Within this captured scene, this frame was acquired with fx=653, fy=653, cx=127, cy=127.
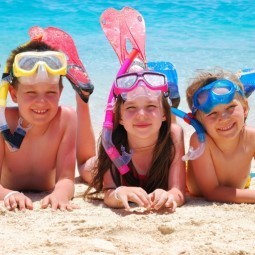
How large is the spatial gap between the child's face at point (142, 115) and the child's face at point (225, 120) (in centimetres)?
31

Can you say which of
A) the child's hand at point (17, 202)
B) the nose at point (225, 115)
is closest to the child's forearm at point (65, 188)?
the child's hand at point (17, 202)

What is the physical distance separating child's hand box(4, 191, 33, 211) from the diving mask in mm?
843

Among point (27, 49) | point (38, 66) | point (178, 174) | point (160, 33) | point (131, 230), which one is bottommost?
point (131, 230)

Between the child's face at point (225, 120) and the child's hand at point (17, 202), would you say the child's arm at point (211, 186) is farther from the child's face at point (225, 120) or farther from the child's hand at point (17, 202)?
the child's hand at point (17, 202)

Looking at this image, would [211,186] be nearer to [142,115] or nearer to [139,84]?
[142,115]

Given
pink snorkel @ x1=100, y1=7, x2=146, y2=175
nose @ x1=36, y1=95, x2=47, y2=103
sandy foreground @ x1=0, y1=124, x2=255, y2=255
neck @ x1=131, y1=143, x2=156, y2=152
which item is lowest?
sandy foreground @ x1=0, y1=124, x2=255, y2=255

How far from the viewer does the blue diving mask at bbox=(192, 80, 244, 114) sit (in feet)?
12.9

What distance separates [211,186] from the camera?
4023 mm

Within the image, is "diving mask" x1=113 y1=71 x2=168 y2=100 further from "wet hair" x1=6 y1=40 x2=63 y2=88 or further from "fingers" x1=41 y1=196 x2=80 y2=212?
"fingers" x1=41 y1=196 x2=80 y2=212

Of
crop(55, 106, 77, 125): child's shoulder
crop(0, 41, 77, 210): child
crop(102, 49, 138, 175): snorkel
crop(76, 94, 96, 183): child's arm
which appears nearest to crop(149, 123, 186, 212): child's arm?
crop(102, 49, 138, 175): snorkel

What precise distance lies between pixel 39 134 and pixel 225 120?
1184 millimetres

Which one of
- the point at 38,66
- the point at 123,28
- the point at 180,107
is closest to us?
the point at 38,66

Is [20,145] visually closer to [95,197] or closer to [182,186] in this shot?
[95,197]

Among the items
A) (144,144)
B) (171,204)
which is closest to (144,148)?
(144,144)
